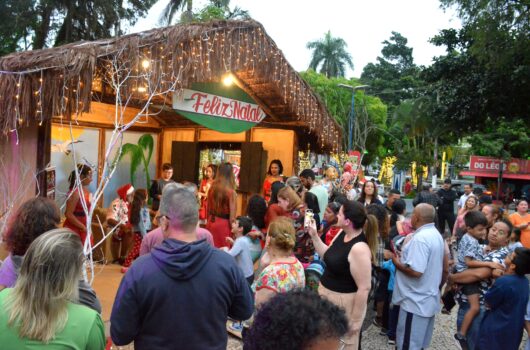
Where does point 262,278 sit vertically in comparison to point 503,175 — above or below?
below

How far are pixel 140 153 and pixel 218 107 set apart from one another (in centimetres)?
335

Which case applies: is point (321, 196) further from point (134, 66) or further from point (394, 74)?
point (394, 74)

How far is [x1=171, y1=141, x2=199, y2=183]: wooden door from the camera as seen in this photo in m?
10.9

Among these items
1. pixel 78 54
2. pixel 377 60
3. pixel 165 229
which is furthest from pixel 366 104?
pixel 165 229

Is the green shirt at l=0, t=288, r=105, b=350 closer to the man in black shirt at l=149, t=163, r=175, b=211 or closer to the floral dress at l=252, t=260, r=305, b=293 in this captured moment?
the floral dress at l=252, t=260, r=305, b=293

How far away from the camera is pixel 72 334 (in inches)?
71.9

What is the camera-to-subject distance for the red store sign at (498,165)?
30.8 meters

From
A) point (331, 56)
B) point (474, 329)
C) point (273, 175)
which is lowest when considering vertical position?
point (474, 329)

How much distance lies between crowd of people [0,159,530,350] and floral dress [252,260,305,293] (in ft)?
0.03

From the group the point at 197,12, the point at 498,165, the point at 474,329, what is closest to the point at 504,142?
the point at 498,165

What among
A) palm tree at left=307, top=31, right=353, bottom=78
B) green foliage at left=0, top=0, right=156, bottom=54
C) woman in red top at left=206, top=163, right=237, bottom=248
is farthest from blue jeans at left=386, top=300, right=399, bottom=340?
palm tree at left=307, top=31, right=353, bottom=78

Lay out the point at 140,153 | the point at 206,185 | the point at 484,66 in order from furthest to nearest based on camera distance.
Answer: the point at 484,66
the point at 140,153
the point at 206,185

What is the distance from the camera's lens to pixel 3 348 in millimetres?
1757

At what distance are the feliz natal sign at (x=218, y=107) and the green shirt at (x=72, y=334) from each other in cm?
582
